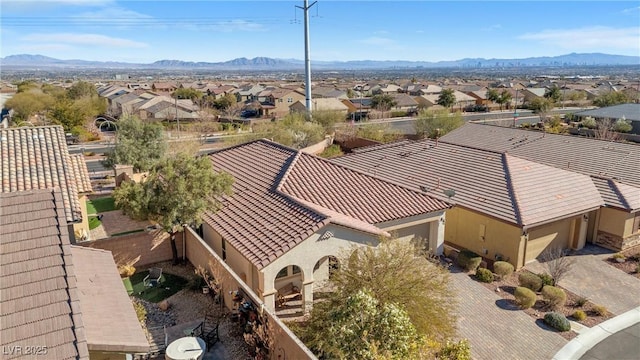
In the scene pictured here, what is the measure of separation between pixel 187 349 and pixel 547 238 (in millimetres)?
19793

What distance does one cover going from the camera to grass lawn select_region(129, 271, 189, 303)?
19.1m

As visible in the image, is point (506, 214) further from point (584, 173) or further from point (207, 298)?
point (207, 298)

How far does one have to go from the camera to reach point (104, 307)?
12.8 m

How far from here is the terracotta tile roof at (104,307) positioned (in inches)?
430

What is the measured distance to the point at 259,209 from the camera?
20625 millimetres

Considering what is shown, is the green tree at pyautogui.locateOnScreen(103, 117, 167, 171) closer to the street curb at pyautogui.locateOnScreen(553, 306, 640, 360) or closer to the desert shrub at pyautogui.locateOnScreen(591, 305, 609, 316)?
the street curb at pyautogui.locateOnScreen(553, 306, 640, 360)

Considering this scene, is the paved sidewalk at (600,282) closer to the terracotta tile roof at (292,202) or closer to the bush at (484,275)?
the bush at (484,275)

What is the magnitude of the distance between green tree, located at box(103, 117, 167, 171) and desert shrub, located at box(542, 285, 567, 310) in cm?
2825

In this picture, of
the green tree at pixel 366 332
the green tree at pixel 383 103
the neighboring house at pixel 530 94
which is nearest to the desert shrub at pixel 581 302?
the green tree at pixel 366 332

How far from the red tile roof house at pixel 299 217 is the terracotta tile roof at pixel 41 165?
586cm

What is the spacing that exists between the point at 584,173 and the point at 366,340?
84.0ft

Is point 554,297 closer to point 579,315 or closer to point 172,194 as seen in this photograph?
point 579,315

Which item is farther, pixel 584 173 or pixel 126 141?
pixel 126 141

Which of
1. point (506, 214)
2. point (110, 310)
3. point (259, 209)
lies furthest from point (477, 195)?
point (110, 310)
